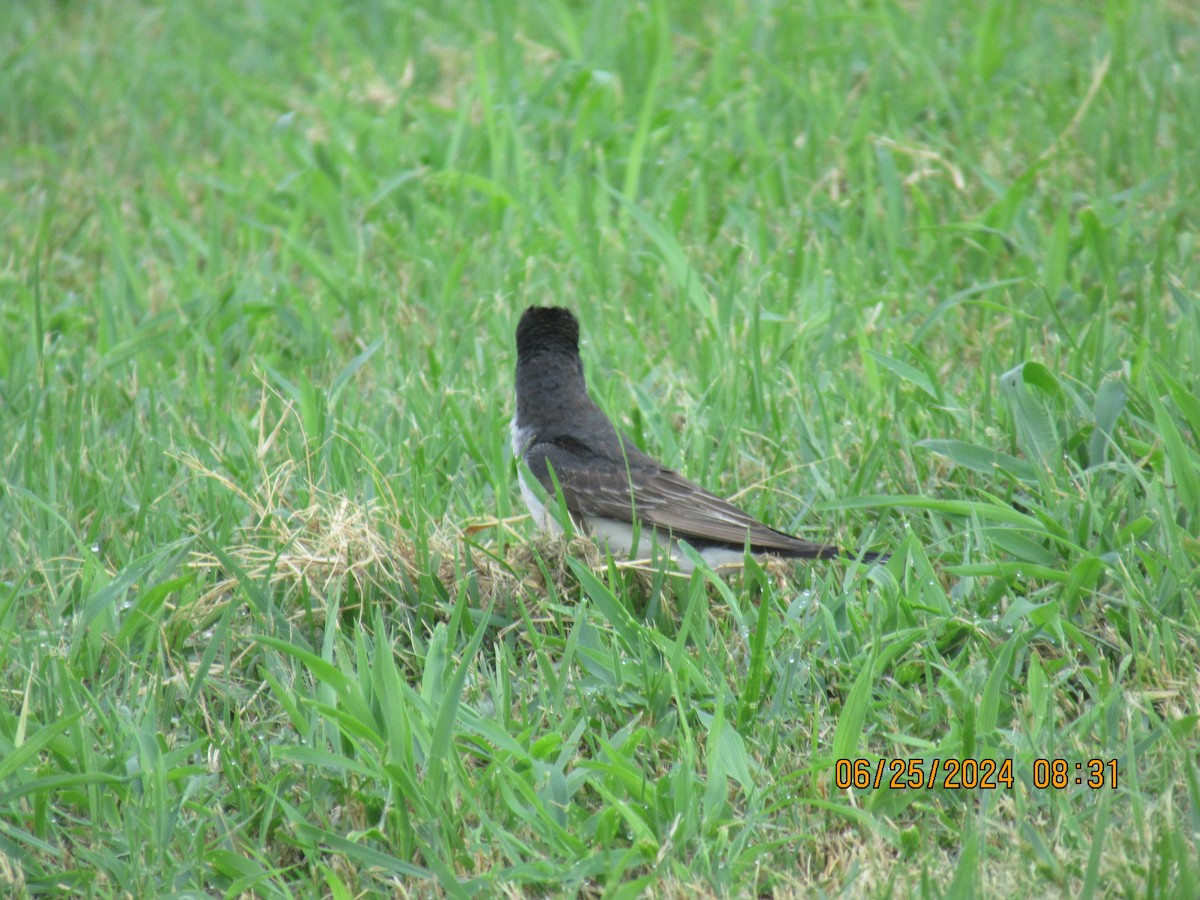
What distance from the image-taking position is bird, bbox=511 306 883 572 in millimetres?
4258

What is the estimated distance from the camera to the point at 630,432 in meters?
5.21

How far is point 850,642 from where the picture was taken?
149 inches

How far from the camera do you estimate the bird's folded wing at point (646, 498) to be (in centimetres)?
418

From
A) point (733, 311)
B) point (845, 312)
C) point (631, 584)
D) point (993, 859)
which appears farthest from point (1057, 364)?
point (993, 859)

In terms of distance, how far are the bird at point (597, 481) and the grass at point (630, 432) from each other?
0.51 feet

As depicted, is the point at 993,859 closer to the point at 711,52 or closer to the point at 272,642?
the point at 272,642
